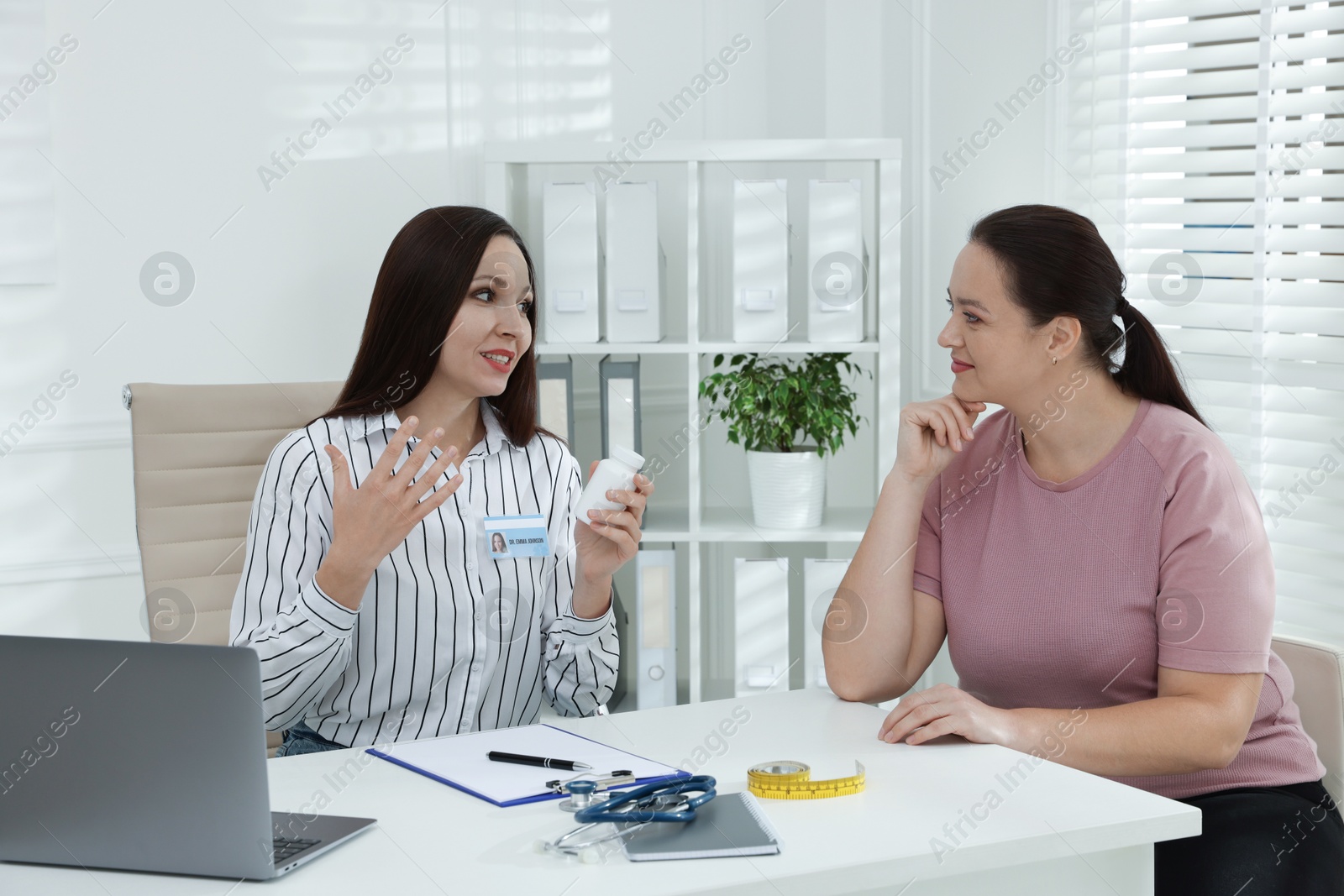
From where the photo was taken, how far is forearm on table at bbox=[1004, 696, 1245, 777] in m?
1.39

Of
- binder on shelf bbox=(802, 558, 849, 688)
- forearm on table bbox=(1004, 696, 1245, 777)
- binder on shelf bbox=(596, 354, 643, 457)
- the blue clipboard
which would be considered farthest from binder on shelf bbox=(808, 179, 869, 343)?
the blue clipboard

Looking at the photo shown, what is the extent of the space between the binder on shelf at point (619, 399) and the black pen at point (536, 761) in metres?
1.48

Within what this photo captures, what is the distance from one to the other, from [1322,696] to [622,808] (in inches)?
43.1

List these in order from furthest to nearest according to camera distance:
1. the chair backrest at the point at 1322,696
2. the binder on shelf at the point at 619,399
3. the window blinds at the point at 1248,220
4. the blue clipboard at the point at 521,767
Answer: the binder on shelf at the point at 619,399 < the window blinds at the point at 1248,220 < the chair backrest at the point at 1322,696 < the blue clipboard at the point at 521,767

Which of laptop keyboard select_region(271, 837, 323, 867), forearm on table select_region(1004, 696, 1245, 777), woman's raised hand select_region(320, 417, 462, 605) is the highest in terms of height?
woman's raised hand select_region(320, 417, 462, 605)

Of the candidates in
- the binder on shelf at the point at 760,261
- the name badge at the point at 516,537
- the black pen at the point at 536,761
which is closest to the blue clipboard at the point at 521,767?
the black pen at the point at 536,761

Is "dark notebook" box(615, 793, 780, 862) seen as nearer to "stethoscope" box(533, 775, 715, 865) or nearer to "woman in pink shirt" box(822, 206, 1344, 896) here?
"stethoscope" box(533, 775, 715, 865)

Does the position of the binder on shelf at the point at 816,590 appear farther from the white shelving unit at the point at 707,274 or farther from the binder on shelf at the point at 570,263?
the binder on shelf at the point at 570,263

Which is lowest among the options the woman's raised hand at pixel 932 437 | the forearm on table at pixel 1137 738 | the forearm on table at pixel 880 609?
the forearm on table at pixel 1137 738

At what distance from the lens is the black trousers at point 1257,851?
143 centimetres

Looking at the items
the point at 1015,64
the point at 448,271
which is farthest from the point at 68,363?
the point at 1015,64

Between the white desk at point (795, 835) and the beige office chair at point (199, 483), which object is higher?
the beige office chair at point (199, 483)

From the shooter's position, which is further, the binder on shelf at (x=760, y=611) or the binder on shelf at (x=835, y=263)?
the binder on shelf at (x=760, y=611)

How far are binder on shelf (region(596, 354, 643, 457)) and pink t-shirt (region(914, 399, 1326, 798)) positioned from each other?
1165mm
